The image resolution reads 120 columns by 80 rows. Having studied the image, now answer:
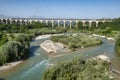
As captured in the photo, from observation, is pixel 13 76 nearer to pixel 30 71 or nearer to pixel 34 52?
pixel 30 71

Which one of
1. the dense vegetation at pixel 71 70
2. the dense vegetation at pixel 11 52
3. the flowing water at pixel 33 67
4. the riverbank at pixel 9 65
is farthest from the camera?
the dense vegetation at pixel 11 52

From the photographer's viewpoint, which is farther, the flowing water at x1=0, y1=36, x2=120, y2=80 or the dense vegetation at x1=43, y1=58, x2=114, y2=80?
the flowing water at x1=0, y1=36, x2=120, y2=80

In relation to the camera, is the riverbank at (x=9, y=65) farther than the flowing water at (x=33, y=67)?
Yes

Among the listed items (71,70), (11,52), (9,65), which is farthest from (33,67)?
(71,70)

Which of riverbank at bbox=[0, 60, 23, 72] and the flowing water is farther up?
riverbank at bbox=[0, 60, 23, 72]

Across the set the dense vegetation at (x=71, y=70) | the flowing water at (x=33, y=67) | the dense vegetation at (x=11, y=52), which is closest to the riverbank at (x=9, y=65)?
the flowing water at (x=33, y=67)

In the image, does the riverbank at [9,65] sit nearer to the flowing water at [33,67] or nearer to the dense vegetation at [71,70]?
the flowing water at [33,67]

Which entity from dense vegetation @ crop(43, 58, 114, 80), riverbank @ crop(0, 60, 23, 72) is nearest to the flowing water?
riverbank @ crop(0, 60, 23, 72)

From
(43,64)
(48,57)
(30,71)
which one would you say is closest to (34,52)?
(48,57)

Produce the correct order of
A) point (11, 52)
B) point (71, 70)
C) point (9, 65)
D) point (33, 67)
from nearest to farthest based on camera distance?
point (71, 70)
point (33, 67)
point (9, 65)
point (11, 52)

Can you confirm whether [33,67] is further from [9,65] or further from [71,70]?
[71,70]

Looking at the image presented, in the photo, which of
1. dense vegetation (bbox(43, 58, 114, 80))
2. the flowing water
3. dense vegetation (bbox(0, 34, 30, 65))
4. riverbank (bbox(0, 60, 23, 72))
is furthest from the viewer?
dense vegetation (bbox(0, 34, 30, 65))

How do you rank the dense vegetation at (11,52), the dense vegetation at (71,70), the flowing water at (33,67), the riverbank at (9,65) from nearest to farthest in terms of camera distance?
the dense vegetation at (71,70)
the flowing water at (33,67)
the riverbank at (9,65)
the dense vegetation at (11,52)

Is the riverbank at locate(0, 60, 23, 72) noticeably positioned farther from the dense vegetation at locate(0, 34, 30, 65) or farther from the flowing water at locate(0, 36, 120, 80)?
the dense vegetation at locate(0, 34, 30, 65)
